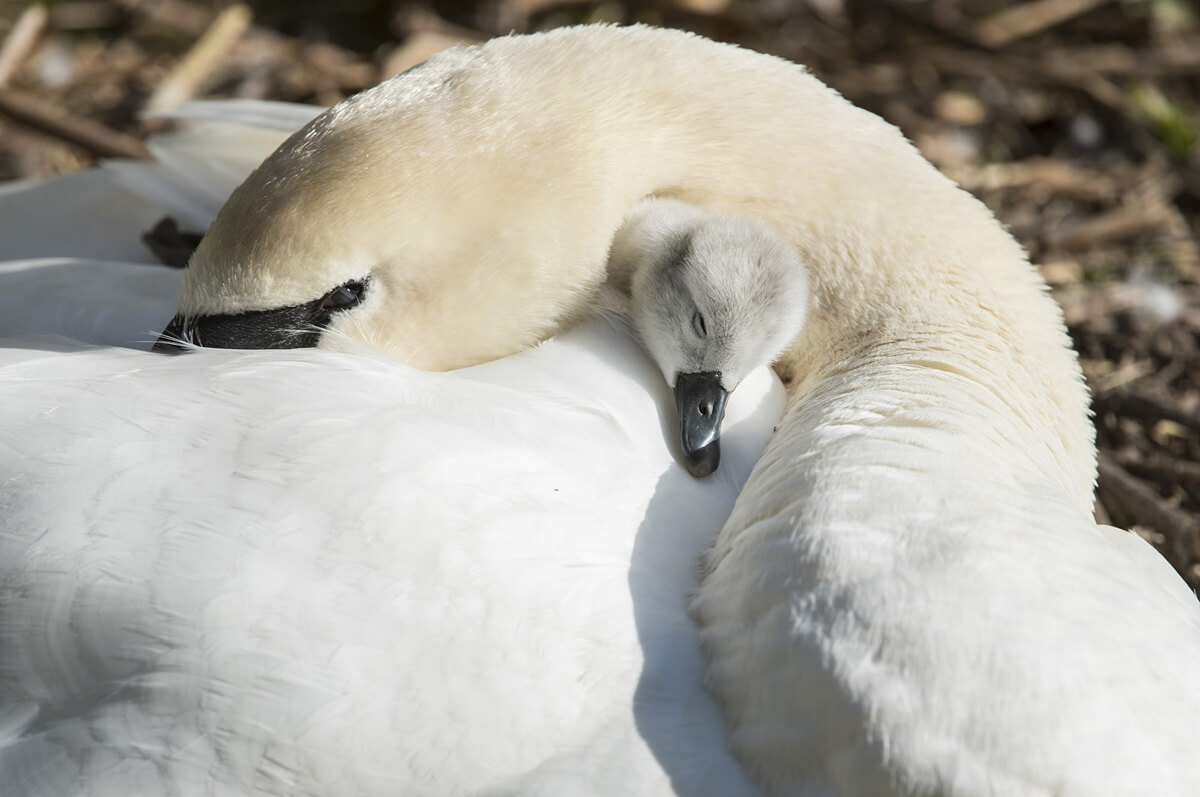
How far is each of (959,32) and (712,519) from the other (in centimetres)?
281

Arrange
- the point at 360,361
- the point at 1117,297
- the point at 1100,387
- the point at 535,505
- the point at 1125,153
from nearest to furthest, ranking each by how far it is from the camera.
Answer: the point at 535,505
the point at 360,361
the point at 1100,387
the point at 1117,297
the point at 1125,153

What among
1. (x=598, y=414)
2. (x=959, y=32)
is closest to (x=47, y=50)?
(x=959, y=32)

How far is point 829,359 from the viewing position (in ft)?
6.91

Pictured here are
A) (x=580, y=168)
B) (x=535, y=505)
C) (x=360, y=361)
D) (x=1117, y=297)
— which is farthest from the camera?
(x=1117, y=297)

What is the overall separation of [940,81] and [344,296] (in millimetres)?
2753

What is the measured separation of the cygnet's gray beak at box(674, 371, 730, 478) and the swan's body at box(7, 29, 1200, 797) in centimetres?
8

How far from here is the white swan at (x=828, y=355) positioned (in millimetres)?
1407

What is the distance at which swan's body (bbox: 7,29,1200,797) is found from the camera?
1.41 meters

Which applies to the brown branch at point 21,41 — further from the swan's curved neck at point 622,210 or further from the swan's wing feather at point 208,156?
the swan's curved neck at point 622,210

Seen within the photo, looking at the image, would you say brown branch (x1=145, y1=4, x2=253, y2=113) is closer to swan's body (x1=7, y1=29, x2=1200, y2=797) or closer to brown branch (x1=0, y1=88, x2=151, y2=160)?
brown branch (x1=0, y1=88, x2=151, y2=160)

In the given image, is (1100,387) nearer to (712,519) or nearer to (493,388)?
(712,519)

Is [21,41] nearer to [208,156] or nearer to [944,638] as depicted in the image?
[208,156]

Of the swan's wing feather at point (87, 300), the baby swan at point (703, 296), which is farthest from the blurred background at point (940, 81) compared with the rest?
the baby swan at point (703, 296)

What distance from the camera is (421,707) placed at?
143 cm
